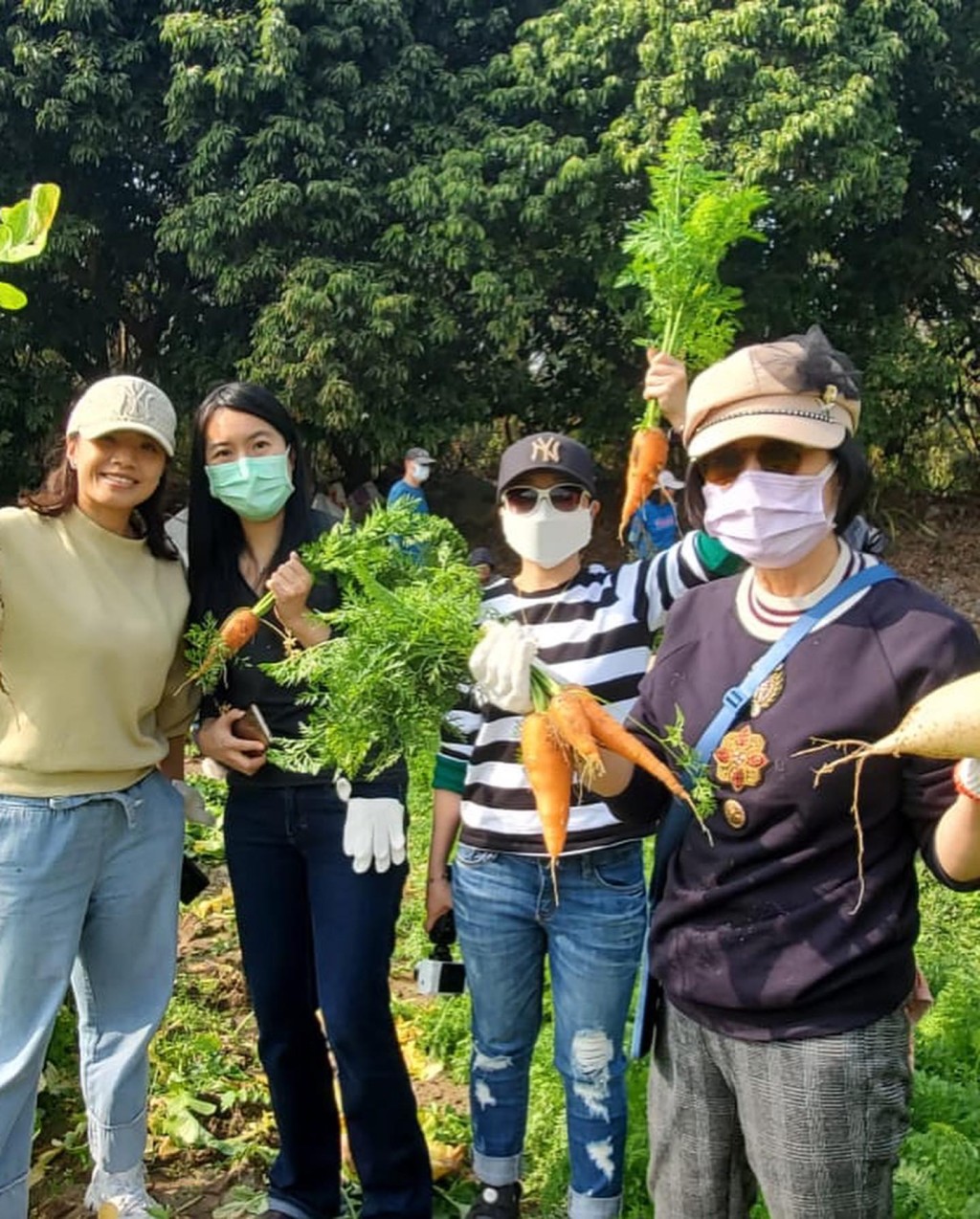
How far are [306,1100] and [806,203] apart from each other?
10.1 metres

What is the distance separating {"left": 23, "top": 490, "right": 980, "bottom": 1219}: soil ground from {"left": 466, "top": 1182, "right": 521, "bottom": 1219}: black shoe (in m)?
0.65

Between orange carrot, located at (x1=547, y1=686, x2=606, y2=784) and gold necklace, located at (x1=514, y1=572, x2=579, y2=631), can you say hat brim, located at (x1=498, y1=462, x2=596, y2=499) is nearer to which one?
gold necklace, located at (x1=514, y1=572, x2=579, y2=631)

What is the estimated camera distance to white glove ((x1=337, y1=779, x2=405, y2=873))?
239 cm

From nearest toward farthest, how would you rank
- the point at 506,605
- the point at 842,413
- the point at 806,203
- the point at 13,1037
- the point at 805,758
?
1. the point at 805,758
2. the point at 842,413
3. the point at 13,1037
4. the point at 506,605
5. the point at 806,203

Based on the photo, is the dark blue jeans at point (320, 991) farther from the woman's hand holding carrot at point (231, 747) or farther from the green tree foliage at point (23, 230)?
the green tree foliage at point (23, 230)

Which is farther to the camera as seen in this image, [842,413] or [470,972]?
[470,972]

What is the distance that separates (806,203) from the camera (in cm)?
1057

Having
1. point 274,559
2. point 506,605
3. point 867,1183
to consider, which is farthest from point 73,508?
point 867,1183

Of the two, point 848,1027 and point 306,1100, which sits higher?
point 848,1027

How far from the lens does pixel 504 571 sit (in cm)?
1329

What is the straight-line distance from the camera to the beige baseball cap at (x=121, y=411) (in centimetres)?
242

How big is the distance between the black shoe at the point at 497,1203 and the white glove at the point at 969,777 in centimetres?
176

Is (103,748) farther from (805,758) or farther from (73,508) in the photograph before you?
(805,758)

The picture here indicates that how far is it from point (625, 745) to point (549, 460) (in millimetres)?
852
